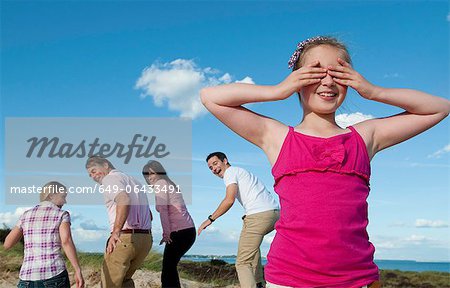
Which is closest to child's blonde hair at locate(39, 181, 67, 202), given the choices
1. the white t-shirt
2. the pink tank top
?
the white t-shirt

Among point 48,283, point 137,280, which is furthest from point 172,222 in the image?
point 137,280

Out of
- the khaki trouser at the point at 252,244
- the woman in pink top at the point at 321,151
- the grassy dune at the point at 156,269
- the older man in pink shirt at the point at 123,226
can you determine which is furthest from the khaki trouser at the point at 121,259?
the woman in pink top at the point at 321,151

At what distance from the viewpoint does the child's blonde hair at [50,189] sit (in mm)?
5492

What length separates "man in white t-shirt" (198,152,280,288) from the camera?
21.1 feet

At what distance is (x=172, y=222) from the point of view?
21.9 feet

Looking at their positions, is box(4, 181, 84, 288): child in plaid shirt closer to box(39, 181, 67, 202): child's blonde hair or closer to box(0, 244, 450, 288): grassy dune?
box(39, 181, 67, 202): child's blonde hair

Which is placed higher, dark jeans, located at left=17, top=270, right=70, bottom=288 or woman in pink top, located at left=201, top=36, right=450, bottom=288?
woman in pink top, located at left=201, top=36, right=450, bottom=288

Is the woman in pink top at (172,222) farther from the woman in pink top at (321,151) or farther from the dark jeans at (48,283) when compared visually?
the woman in pink top at (321,151)

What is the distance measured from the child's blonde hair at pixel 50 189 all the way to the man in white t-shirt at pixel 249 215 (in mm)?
1808

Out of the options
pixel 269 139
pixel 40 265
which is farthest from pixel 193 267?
pixel 269 139

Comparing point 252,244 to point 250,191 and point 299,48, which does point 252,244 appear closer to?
point 250,191

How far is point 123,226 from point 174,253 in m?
0.90

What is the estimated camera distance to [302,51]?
2.46 meters

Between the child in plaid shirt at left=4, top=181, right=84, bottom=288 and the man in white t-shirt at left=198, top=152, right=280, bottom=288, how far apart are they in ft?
5.77
